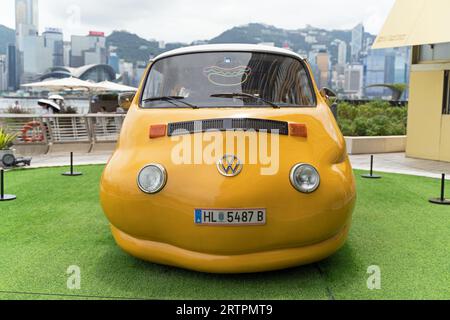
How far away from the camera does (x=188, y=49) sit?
5.22 m

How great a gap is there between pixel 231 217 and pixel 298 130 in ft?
3.44

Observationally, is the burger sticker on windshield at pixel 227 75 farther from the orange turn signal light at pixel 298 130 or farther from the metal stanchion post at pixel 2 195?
the metal stanchion post at pixel 2 195

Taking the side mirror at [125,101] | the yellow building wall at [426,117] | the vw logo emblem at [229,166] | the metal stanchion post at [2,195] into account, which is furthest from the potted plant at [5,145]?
the yellow building wall at [426,117]

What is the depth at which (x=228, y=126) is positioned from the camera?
13.7 feet

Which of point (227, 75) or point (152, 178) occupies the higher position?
point (227, 75)

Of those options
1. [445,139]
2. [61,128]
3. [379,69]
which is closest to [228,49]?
[445,139]

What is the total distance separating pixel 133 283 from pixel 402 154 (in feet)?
40.8

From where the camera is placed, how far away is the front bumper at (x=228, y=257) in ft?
12.8

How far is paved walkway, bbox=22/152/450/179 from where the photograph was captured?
11375 millimetres

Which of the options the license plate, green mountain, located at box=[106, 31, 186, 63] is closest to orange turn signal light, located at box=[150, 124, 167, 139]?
the license plate

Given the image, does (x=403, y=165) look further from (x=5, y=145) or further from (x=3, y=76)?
(x=3, y=76)

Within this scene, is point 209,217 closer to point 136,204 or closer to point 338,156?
point 136,204

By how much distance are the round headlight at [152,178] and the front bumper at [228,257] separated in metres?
0.51
